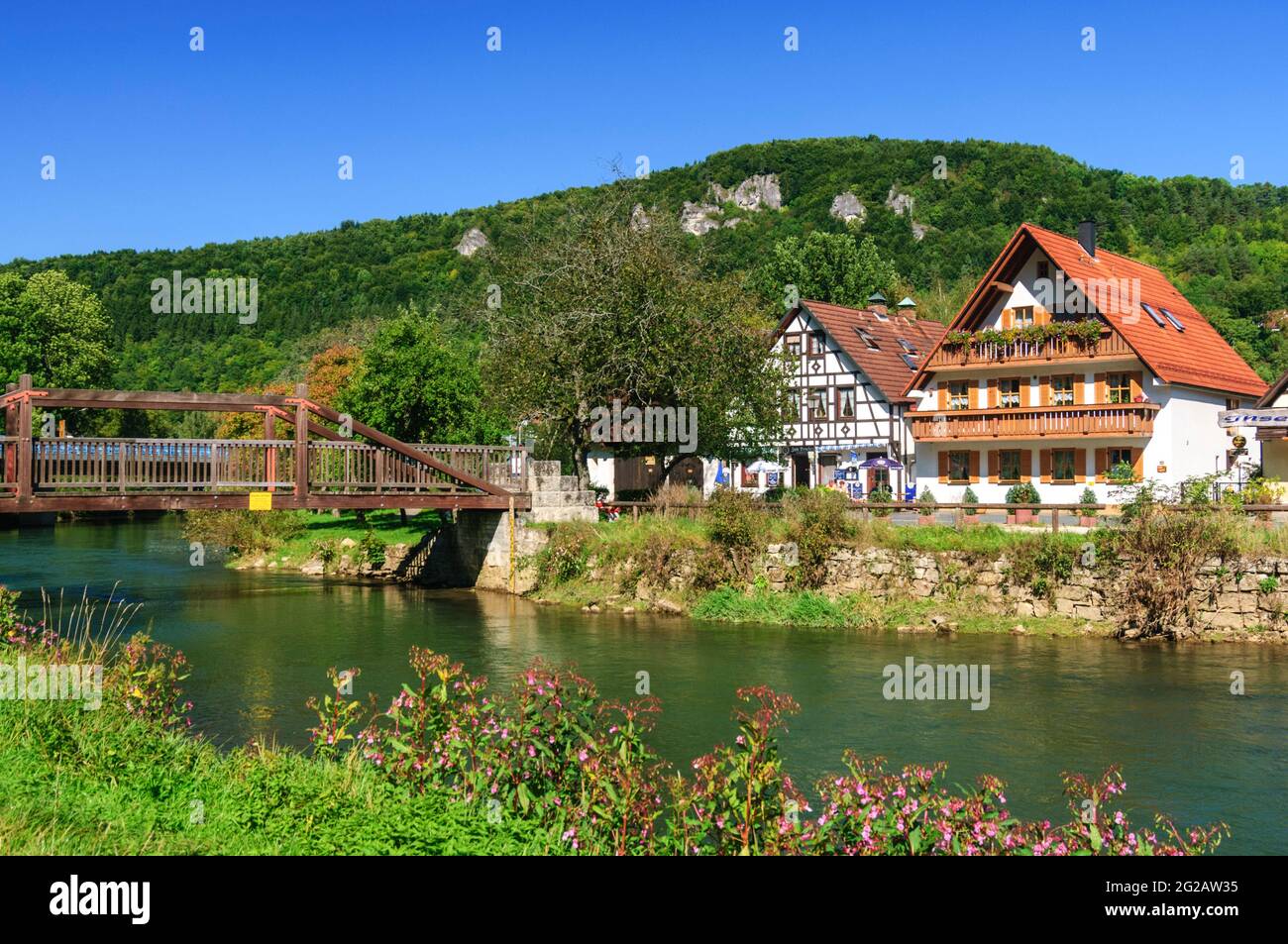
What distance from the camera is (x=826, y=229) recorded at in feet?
330

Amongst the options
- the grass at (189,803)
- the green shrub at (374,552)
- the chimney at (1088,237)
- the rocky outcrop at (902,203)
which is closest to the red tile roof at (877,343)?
the chimney at (1088,237)

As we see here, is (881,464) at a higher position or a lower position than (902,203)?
lower

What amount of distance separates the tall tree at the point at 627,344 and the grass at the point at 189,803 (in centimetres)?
2450

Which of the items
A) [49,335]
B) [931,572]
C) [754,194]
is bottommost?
[931,572]

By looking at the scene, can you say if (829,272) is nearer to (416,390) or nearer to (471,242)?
(471,242)

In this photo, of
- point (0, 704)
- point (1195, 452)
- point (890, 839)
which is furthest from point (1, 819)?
point (1195, 452)

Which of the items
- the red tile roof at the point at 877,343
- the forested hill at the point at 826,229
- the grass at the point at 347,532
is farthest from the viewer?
the forested hill at the point at 826,229

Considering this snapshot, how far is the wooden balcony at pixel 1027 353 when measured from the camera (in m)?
38.5

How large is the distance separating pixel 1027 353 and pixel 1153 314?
5.18 meters

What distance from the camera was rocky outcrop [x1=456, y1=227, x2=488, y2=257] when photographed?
101056mm

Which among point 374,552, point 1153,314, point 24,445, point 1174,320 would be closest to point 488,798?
point 24,445

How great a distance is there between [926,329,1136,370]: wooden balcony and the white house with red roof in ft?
17.3

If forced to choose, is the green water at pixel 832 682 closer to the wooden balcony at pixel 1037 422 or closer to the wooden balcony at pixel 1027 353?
the wooden balcony at pixel 1037 422
